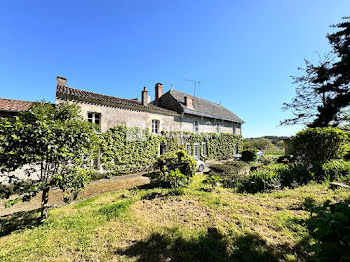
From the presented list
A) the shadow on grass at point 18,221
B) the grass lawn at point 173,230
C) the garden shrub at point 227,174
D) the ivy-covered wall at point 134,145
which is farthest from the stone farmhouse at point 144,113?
the grass lawn at point 173,230

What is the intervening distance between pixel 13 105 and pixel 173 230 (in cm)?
1226

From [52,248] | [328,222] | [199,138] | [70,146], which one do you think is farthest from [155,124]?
[328,222]

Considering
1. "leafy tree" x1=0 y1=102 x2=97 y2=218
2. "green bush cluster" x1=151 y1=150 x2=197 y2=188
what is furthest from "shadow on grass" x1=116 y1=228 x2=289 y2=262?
"green bush cluster" x1=151 y1=150 x2=197 y2=188

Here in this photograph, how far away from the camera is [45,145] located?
3.50 metres

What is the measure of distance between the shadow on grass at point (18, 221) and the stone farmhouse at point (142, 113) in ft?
19.7

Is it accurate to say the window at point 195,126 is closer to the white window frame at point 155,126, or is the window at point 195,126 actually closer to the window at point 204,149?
the window at point 204,149

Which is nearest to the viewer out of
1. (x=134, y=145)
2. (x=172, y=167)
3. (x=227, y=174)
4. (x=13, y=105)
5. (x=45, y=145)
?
(x=45, y=145)

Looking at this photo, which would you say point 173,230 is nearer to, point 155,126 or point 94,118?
point 94,118

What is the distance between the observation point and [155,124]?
14.4 m

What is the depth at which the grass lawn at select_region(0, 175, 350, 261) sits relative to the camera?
266cm

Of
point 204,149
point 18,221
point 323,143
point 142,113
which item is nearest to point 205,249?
point 18,221

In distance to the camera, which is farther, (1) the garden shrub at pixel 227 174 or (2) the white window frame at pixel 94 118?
(2) the white window frame at pixel 94 118

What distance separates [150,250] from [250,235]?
2.10 metres

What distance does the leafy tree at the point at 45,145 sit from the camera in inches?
128
